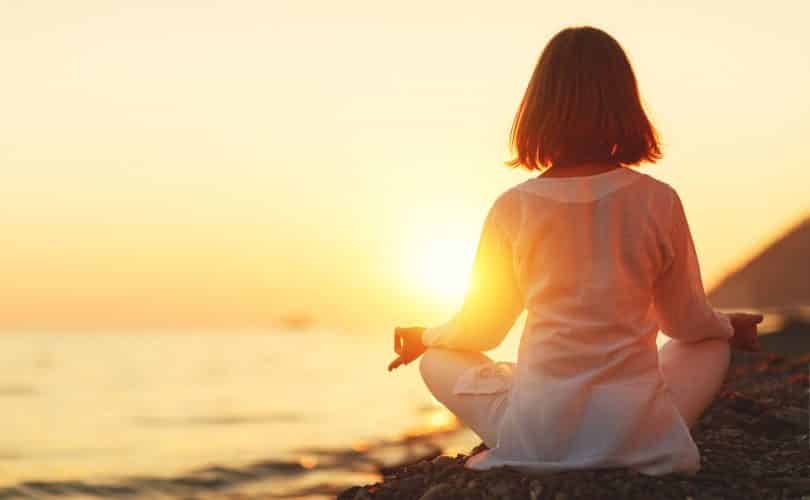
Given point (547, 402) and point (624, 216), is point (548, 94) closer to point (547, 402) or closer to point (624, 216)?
point (624, 216)

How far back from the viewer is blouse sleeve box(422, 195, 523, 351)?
439 cm

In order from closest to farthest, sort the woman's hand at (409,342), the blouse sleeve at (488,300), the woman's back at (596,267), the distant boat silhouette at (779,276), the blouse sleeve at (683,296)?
1. the woman's back at (596,267)
2. the blouse sleeve at (683,296)
3. the blouse sleeve at (488,300)
4. the woman's hand at (409,342)
5. the distant boat silhouette at (779,276)

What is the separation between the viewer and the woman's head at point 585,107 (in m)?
4.16

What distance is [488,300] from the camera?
4496 millimetres

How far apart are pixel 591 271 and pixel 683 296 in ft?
1.57

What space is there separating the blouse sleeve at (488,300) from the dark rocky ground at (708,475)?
1.91 feet

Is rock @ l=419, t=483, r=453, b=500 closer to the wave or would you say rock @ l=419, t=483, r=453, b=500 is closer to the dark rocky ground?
the dark rocky ground

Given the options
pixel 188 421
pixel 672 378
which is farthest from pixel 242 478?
pixel 188 421

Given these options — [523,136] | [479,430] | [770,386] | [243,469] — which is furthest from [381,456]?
[523,136]

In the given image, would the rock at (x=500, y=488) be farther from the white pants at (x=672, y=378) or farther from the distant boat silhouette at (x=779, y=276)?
the distant boat silhouette at (x=779, y=276)

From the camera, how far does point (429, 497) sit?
4.52m

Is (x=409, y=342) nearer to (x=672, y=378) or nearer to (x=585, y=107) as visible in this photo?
(x=672, y=378)

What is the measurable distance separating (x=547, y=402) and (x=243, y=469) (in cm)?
810

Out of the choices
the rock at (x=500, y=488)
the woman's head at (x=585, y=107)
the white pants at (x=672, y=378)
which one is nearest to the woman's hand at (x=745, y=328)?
the white pants at (x=672, y=378)
